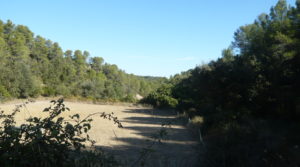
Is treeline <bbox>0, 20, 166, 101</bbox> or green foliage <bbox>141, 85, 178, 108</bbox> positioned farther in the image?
treeline <bbox>0, 20, 166, 101</bbox>

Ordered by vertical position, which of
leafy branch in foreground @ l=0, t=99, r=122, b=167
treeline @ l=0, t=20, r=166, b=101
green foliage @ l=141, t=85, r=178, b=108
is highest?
treeline @ l=0, t=20, r=166, b=101

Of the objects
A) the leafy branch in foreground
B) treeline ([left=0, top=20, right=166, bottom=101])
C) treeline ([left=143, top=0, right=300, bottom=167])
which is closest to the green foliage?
treeline ([left=0, top=20, right=166, bottom=101])

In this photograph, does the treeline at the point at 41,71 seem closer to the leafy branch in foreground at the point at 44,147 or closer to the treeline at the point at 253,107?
the treeline at the point at 253,107

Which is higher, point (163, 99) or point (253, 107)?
point (163, 99)

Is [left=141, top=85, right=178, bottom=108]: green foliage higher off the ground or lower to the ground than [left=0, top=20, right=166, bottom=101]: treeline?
lower

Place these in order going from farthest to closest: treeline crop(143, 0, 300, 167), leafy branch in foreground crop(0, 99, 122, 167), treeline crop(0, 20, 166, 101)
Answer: treeline crop(0, 20, 166, 101), treeline crop(143, 0, 300, 167), leafy branch in foreground crop(0, 99, 122, 167)

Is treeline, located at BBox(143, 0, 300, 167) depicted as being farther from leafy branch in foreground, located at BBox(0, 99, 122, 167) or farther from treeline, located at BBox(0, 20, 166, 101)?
treeline, located at BBox(0, 20, 166, 101)

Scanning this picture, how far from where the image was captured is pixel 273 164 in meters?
3.78

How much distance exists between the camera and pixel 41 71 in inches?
1852

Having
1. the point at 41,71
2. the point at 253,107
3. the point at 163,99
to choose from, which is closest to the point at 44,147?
the point at 253,107

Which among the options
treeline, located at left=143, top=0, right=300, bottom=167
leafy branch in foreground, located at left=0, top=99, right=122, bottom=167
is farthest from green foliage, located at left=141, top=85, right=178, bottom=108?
leafy branch in foreground, located at left=0, top=99, right=122, bottom=167

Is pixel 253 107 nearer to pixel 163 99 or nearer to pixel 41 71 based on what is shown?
pixel 163 99

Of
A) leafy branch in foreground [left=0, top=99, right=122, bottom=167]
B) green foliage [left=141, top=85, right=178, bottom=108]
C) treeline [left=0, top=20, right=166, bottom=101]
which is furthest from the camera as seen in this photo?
treeline [left=0, top=20, right=166, bottom=101]

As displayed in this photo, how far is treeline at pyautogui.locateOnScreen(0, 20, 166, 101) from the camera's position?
35812mm
